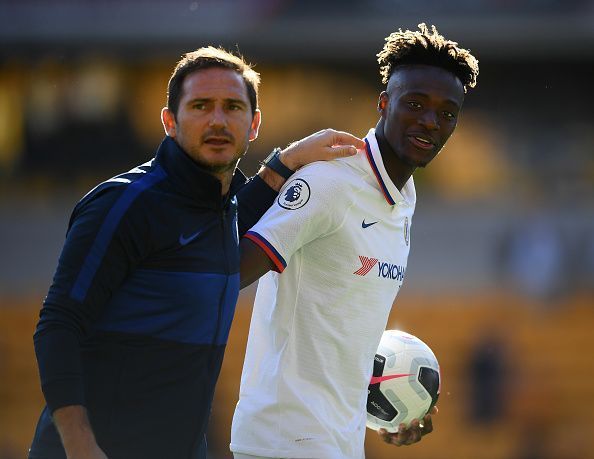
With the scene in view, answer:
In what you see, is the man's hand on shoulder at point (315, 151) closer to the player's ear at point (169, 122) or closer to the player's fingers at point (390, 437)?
the player's ear at point (169, 122)

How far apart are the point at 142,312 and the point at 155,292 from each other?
69 mm

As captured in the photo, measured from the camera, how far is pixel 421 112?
402 centimetres

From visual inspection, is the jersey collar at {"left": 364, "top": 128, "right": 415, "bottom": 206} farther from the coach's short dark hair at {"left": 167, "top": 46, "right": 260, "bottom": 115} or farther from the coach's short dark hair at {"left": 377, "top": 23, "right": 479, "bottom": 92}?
the coach's short dark hair at {"left": 167, "top": 46, "right": 260, "bottom": 115}

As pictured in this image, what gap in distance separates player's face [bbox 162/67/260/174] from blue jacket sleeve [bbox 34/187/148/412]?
38 centimetres

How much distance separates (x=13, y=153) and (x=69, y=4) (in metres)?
2.52

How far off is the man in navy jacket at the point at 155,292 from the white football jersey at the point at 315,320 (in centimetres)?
34

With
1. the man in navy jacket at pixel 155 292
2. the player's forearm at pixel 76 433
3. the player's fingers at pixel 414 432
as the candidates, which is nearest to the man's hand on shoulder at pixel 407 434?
the player's fingers at pixel 414 432

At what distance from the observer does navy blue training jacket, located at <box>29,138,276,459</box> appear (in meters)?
2.97

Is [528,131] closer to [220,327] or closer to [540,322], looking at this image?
[540,322]

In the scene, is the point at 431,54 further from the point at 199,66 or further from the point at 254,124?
the point at 199,66

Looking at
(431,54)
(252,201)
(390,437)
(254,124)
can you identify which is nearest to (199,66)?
(254,124)

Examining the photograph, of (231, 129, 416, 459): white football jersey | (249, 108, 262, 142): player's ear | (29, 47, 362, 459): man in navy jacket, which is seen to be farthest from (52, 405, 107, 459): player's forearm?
(249, 108, 262, 142): player's ear

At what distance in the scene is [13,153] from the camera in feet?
54.6

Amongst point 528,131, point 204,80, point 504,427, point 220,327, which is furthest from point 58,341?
point 528,131
